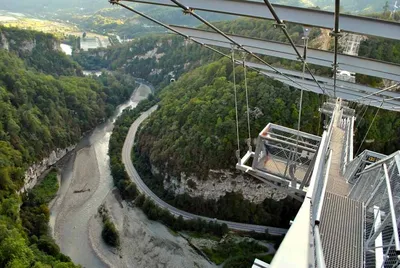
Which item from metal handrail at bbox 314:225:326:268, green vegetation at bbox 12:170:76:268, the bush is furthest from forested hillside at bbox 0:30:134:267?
metal handrail at bbox 314:225:326:268

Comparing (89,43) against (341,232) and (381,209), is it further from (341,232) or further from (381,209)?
(341,232)

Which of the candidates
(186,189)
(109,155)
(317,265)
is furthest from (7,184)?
(317,265)

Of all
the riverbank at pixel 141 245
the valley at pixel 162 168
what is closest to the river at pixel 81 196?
the valley at pixel 162 168

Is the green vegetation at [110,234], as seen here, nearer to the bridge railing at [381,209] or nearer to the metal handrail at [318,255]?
the bridge railing at [381,209]

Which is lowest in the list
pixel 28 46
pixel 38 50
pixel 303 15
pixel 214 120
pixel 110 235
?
pixel 110 235

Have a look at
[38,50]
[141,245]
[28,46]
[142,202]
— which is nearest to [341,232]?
[141,245]

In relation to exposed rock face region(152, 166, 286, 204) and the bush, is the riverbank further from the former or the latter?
→ exposed rock face region(152, 166, 286, 204)
